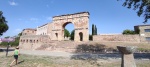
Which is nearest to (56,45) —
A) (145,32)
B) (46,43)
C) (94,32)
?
(46,43)

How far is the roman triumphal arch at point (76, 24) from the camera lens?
114 ft

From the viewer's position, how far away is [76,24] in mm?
36625

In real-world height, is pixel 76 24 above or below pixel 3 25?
above

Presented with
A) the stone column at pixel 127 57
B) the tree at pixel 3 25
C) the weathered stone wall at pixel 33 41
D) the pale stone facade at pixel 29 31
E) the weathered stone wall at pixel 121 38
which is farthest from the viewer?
the pale stone facade at pixel 29 31

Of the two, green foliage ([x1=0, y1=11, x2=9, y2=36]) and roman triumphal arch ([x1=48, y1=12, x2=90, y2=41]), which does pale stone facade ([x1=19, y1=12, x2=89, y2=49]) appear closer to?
roman triumphal arch ([x1=48, y1=12, x2=90, y2=41])

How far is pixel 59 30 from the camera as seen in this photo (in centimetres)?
3912

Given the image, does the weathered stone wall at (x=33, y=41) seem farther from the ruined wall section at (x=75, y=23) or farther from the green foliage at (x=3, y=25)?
the green foliage at (x=3, y=25)

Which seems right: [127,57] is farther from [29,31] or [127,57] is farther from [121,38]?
[29,31]

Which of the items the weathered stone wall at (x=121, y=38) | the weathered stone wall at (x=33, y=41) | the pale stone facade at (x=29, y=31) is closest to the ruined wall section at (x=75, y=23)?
the weathered stone wall at (x=121, y=38)

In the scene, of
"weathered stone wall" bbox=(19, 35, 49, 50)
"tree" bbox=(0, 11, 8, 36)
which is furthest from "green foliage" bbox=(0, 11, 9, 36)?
"weathered stone wall" bbox=(19, 35, 49, 50)

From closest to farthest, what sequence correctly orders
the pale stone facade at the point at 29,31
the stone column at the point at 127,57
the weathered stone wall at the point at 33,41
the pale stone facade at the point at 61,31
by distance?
the stone column at the point at 127,57 < the weathered stone wall at the point at 33,41 < the pale stone facade at the point at 61,31 < the pale stone facade at the point at 29,31

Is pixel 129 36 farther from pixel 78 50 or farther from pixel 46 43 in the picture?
pixel 46 43

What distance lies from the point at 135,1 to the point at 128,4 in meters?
0.82

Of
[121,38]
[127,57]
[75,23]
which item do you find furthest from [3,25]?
[127,57]
